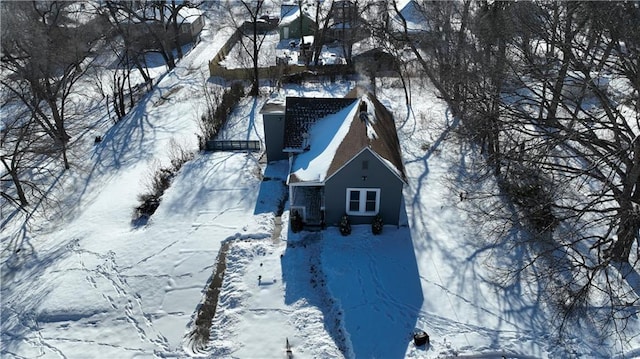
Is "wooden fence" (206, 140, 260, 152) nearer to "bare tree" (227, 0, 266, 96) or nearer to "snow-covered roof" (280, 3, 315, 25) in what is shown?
"bare tree" (227, 0, 266, 96)

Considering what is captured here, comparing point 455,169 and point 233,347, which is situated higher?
point 455,169

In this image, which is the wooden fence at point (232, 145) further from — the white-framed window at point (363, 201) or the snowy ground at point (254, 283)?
the white-framed window at point (363, 201)

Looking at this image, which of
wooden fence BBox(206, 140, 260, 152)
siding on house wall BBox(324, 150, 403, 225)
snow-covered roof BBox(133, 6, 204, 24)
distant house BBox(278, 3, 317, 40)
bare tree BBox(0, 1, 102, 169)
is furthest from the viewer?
snow-covered roof BBox(133, 6, 204, 24)

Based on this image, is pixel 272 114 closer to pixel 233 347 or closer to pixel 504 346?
pixel 233 347

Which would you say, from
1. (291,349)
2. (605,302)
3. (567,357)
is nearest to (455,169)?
(605,302)

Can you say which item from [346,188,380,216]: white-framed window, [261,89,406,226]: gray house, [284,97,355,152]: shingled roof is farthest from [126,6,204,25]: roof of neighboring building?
[346,188,380,216]: white-framed window

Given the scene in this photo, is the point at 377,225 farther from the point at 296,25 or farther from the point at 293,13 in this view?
the point at 293,13
